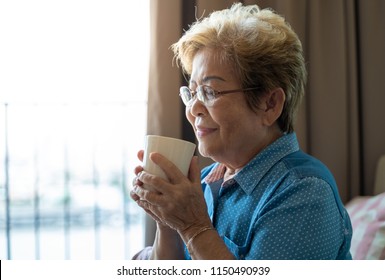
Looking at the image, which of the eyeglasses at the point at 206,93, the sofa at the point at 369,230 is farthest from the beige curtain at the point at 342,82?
the eyeglasses at the point at 206,93

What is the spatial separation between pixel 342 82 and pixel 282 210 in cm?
139

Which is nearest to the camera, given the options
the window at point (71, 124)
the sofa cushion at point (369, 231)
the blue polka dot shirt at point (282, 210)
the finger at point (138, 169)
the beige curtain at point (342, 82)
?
the blue polka dot shirt at point (282, 210)

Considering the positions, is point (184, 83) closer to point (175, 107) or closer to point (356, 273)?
point (175, 107)

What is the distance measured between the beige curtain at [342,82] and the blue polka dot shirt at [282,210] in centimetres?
104

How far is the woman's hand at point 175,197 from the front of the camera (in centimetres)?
100

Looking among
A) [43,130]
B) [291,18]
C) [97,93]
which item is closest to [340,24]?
[291,18]

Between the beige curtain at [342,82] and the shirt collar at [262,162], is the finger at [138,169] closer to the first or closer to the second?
the shirt collar at [262,162]

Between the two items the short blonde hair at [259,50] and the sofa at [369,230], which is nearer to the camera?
the short blonde hair at [259,50]

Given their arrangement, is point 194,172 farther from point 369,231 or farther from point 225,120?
point 369,231

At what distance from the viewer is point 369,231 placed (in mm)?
1646

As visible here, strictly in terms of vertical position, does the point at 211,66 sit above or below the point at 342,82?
above

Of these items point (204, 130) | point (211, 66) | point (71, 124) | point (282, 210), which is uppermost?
point (211, 66)

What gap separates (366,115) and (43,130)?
174 cm

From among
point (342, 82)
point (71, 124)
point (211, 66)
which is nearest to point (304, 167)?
point (211, 66)
